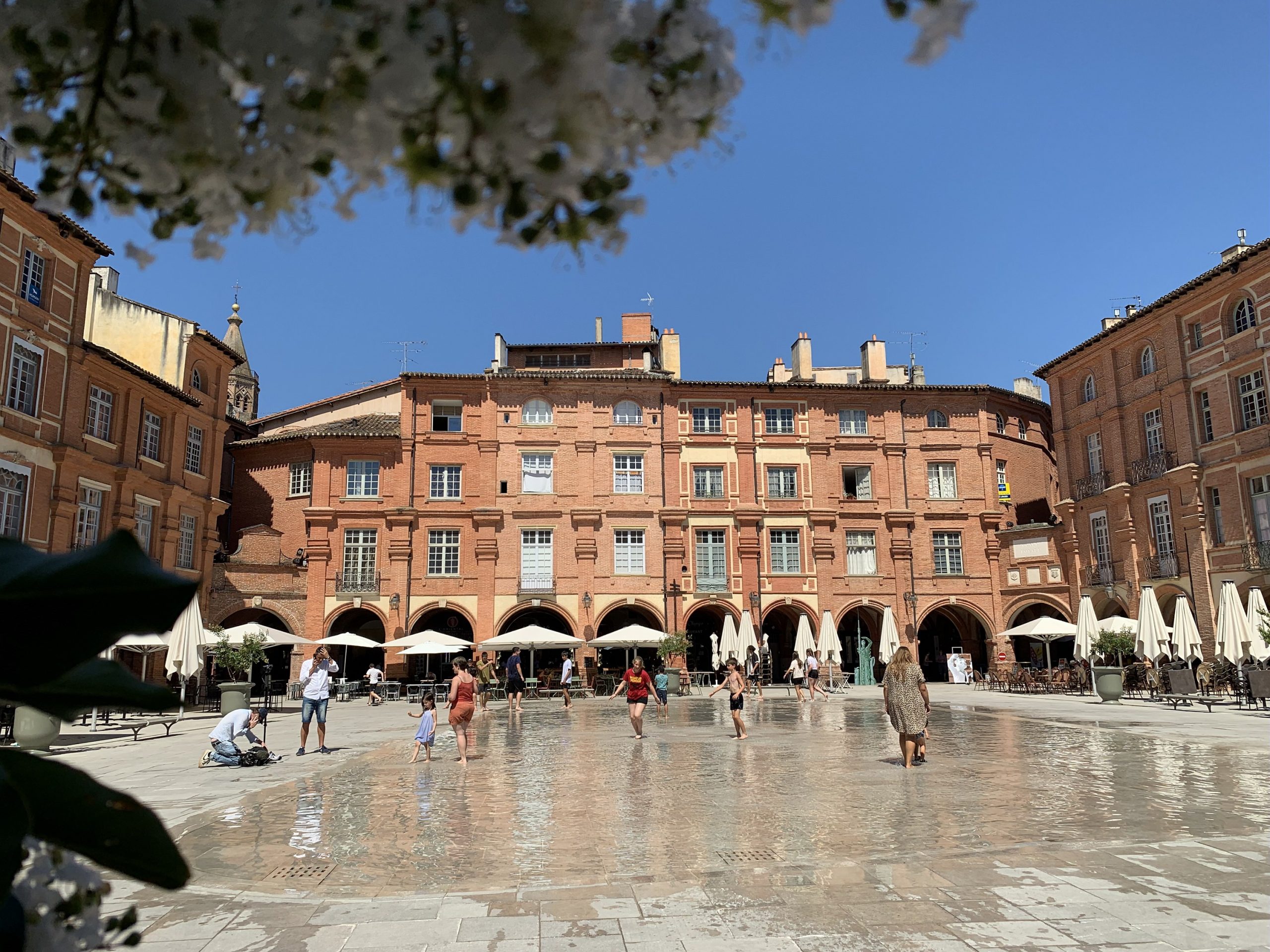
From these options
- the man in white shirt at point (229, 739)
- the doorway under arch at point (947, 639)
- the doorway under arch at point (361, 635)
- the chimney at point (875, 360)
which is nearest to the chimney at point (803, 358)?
the chimney at point (875, 360)

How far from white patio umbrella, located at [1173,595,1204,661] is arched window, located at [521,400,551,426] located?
2301cm

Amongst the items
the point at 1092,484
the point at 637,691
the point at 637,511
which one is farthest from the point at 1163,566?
the point at 637,691

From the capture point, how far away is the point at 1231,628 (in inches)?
819

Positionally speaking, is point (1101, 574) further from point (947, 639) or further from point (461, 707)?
point (461, 707)

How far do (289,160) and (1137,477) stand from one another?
34987 millimetres

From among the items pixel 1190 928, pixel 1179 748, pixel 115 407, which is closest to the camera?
pixel 1190 928

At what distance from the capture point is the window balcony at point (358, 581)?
34719 mm

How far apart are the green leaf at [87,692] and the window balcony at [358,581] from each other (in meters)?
34.8

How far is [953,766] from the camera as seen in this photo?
40.0 ft

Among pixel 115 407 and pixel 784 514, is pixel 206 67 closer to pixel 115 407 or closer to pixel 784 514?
pixel 115 407

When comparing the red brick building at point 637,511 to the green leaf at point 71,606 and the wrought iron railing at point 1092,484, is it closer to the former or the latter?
the wrought iron railing at point 1092,484

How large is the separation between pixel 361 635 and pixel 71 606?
3770 cm

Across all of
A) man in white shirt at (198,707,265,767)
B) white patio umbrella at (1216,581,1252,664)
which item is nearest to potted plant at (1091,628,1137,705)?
white patio umbrella at (1216,581,1252,664)

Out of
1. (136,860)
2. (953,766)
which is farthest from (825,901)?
(953,766)
